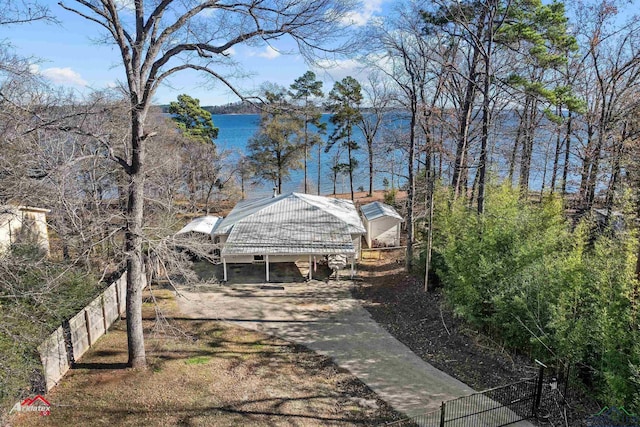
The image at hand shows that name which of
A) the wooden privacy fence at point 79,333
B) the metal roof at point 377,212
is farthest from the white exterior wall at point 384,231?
the wooden privacy fence at point 79,333

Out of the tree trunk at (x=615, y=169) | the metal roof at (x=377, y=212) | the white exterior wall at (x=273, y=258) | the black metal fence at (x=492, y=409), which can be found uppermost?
the tree trunk at (x=615, y=169)

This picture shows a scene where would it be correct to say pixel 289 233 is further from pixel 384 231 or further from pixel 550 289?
pixel 550 289

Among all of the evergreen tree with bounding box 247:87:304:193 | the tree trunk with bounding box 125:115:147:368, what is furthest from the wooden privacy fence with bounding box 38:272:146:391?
the evergreen tree with bounding box 247:87:304:193

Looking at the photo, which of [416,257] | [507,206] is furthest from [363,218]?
[507,206]

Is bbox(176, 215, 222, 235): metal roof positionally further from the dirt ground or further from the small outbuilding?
the dirt ground

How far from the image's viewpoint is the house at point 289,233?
637 inches

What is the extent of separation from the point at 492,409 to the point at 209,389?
18.5ft

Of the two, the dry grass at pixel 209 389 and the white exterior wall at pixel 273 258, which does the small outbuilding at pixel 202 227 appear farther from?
the dry grass at pixel 209 389

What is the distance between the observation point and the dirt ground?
310 inches

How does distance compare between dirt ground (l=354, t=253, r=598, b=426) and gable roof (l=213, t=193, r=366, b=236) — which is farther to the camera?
gable roof (l=213, t=193, r=366, b=236)

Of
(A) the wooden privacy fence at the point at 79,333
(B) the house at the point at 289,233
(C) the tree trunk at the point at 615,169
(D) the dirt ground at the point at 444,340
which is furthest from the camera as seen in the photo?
(B) the house at the point at 289,233

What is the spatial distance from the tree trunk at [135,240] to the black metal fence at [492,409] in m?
5.82

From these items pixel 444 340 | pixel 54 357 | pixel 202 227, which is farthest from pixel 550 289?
pixel 202 227

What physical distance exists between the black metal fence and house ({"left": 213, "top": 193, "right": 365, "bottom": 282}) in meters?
8.42
